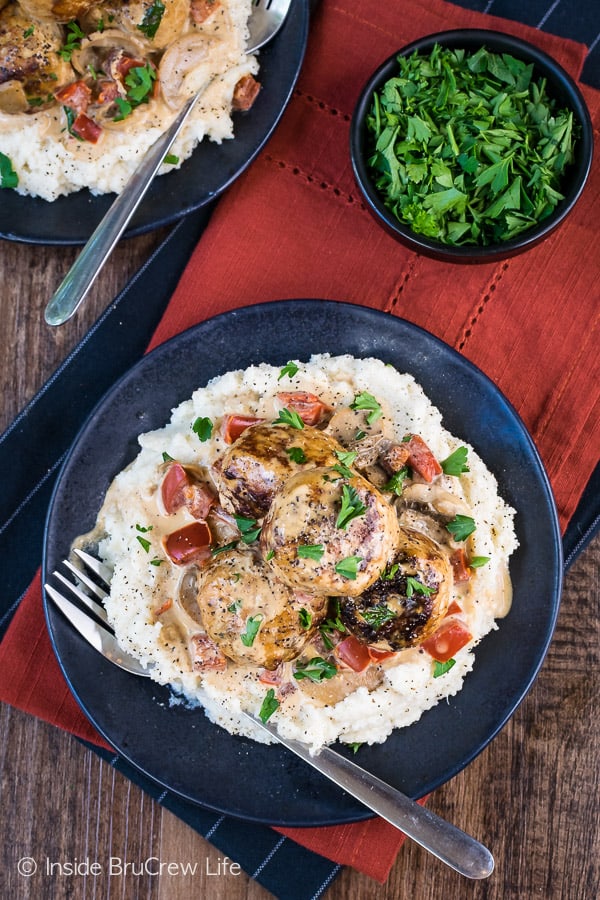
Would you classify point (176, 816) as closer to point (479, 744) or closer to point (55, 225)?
point (479, 744)

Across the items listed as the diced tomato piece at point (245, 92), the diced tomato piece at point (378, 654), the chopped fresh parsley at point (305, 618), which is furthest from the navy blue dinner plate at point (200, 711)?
the diced tomato piece at point (245, 92)

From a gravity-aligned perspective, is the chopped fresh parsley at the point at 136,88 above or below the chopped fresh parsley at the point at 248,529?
above

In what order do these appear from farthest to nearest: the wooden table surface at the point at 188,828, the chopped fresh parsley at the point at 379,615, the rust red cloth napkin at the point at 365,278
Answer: the wooden table surface at the point at 188,828, the rust red cloth napkin at the point at 365,278, the chopped fresh parsley at the point at 379,615

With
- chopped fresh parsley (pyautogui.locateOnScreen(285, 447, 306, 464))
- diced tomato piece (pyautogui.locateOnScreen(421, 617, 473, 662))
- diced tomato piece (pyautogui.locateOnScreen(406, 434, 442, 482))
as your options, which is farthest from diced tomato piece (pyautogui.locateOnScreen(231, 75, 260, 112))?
diced tomato piece (pyautogui.locateOnScreen(421, 617, 473, 662))

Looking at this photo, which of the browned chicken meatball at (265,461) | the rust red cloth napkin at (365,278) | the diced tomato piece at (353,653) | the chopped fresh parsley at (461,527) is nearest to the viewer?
the browned chicken meatball at (265,461)

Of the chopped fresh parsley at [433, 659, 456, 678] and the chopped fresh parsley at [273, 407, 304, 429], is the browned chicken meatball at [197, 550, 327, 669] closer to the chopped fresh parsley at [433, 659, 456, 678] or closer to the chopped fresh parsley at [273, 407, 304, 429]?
the chopped fresh parsley at [273, 407, 304, 429]

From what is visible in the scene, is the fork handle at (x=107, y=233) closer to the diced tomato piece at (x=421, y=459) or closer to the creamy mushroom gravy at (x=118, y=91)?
the creamy mushroom gravy at (x=118, y=91)

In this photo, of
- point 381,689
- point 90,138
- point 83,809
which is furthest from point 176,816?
point 90,138
